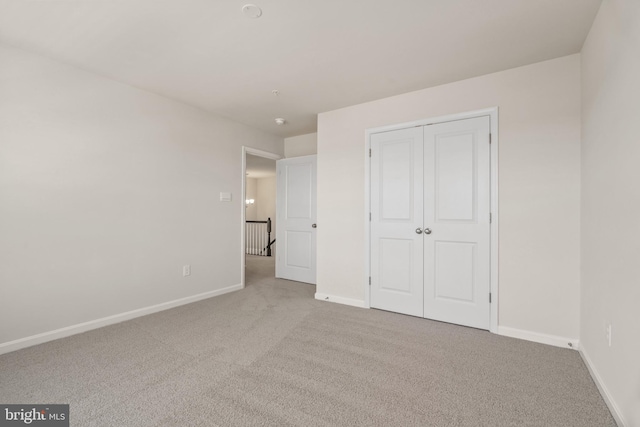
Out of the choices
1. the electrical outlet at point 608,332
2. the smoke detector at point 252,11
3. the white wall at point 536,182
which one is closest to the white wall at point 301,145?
the white wall at point 536,182

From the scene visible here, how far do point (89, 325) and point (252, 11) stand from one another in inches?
119

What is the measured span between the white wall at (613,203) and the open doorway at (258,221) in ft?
12.1

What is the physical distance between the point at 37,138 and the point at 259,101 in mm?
2020

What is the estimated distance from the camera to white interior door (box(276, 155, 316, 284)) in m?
4.35

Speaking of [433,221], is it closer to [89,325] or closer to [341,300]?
[341,300]

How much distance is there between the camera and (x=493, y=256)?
2547 millimetres

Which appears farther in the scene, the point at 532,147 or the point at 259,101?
the point at 259,101

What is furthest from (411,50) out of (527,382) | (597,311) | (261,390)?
(261,390)

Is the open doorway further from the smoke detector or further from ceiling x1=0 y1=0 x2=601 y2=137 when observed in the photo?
the smoke detector

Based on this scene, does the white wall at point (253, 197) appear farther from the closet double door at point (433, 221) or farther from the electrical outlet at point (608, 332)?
the electrical outlet at point (608, 332)

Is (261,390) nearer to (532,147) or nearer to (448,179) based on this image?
(448,179)

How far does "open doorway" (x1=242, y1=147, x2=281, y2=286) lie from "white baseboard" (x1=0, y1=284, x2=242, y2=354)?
942 mm

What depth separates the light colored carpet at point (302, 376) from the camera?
1477mm

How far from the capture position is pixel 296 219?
14.8 ft
